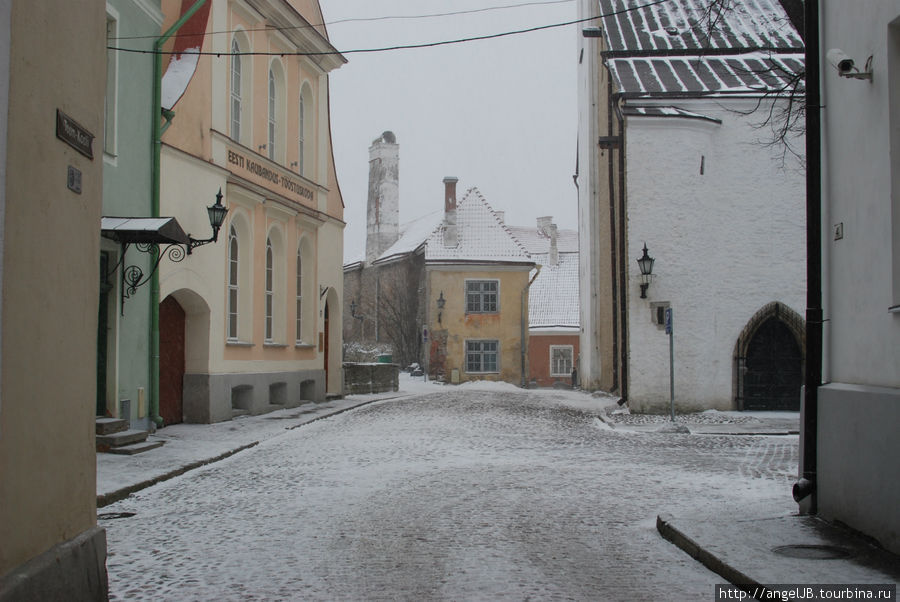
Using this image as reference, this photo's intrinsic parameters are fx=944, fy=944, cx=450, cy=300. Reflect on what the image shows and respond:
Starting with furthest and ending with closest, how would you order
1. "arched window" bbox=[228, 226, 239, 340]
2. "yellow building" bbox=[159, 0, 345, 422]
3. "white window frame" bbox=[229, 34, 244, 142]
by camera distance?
"white window frame" bbox=[229, 34, 244, 142], "arched window" bbox=[228, 226, 239, 340], "yellow building" bbox=[159, 0, 345, 422]

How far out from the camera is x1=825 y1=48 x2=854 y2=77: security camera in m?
7.18

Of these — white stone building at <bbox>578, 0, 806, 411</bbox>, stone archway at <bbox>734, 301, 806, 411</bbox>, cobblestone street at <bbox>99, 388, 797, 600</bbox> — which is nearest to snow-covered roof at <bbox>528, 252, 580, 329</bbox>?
white stone building at <bbox>578, 0, 806, 411</bbox>

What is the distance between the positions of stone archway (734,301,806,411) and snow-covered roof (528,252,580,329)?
1075 inches

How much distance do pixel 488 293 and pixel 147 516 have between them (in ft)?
124

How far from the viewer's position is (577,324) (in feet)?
163

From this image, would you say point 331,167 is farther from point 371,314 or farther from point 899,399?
point 371,314

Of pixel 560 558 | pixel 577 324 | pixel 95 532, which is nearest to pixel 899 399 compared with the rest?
pixel 560 558

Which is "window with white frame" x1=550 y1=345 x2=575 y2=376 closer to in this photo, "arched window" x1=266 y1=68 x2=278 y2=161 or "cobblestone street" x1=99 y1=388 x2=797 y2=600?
"arched window" x1=266 y1=68 x2=278 y2=161

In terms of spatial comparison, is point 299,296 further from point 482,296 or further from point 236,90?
point 482,296

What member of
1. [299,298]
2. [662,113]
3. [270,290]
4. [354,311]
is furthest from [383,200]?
[662,113]

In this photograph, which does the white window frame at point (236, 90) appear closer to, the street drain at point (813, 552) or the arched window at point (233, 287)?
the arched window at point (233, 287)

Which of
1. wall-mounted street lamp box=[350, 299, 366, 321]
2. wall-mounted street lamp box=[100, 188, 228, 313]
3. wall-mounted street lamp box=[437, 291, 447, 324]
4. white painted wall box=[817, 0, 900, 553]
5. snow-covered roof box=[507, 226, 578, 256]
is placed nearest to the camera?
white painted wall box=[817, 0, 900, 553]

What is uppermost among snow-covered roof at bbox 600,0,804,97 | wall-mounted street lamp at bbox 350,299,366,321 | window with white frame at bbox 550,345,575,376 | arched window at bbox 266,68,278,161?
snow-covered roof at bbox 600,0,804,97

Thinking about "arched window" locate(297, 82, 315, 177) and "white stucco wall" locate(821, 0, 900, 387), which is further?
"arched window" locate(297, 82, 315, 177)
